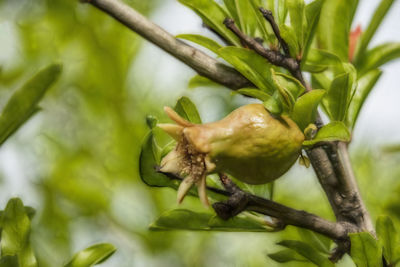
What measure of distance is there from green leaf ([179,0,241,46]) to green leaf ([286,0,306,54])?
132 millimetres

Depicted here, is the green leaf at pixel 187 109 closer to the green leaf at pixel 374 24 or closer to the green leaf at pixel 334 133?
the green leaf at pixel 334 133

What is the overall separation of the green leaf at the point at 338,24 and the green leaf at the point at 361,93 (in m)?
0.05

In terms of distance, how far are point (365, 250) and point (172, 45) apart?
0.41m

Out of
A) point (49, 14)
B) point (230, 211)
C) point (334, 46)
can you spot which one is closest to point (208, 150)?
point (230, 211)

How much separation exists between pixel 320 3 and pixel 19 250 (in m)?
0.55

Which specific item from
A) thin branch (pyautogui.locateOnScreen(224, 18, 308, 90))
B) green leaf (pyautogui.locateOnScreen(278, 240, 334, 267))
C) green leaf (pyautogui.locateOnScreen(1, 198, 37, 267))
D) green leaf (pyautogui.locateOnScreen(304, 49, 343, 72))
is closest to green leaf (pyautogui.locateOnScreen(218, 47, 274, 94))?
thin branch (pyautogui.locateOnScreen(224, 18, 308, 90))

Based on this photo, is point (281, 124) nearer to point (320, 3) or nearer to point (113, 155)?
point (320, 3)

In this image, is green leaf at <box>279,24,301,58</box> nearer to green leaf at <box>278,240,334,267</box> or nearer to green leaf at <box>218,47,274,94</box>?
green leaf at <box>218,47,274,94</box>

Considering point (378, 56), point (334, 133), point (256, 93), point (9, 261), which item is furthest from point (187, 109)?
point (378, 56)

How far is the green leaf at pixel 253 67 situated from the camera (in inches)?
31.0

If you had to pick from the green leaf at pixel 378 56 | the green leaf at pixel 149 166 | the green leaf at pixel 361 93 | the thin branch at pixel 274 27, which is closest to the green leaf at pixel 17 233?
the green leaf at pixel 149 166

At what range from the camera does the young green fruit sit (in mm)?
677

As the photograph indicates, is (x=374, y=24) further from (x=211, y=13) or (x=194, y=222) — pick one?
(x=194, y=222)

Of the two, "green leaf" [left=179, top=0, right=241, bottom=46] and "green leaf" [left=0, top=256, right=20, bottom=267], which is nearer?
"green leaf" [left=0, top=256, right=20, bottom=267]
